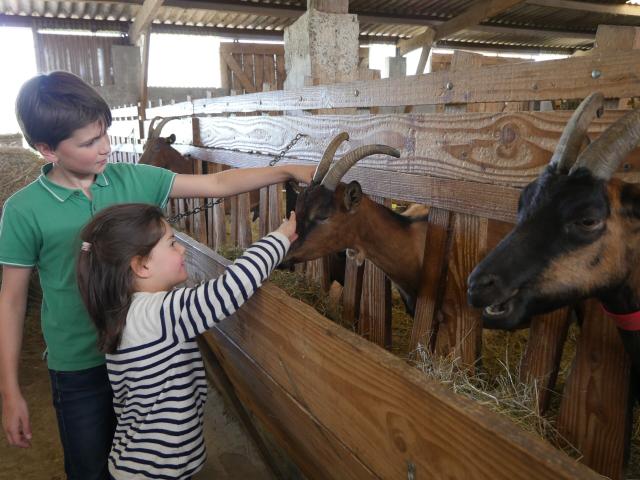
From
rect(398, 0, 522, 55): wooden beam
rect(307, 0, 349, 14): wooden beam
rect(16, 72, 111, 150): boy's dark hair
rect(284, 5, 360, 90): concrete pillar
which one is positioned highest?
rect(398, 0, 522, 55): wooden beam

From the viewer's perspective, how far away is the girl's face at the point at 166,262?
1.91 meters

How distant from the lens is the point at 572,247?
1635 mm

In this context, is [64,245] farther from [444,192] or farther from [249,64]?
[249,64]

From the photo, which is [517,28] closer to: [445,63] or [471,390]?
[445,63]

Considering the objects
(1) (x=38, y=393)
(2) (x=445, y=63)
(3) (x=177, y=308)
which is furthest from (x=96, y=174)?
(2) (x=445, y=63)

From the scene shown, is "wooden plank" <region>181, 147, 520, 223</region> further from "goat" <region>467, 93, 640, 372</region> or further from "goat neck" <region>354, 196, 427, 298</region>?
"goat" <region>467, 93, 640, 372</region>

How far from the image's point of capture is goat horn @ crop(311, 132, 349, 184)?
9.43ft

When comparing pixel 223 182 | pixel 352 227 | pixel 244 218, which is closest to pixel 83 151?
pixel 223 182

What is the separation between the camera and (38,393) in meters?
4.66

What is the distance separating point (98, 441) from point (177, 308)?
988 mm

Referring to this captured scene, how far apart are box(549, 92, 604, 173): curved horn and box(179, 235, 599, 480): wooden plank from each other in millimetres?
946

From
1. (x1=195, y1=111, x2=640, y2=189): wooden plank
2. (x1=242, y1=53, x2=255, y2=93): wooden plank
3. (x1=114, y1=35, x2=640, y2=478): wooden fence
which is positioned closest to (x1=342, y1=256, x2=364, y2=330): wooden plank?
(x1=114, y1=35, x2=640, y2=478): wooden fence

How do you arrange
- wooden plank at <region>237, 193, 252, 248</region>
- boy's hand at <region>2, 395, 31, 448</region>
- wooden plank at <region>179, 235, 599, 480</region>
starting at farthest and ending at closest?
wooden plank at <region>237, 193, 252, 248</region>, boy's hand at <region>2, 395, 31, 448</region>, wooden plank at <region>179, 235, 599, 480</region>

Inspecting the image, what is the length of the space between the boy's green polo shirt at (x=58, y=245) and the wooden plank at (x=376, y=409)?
2.44 ft
